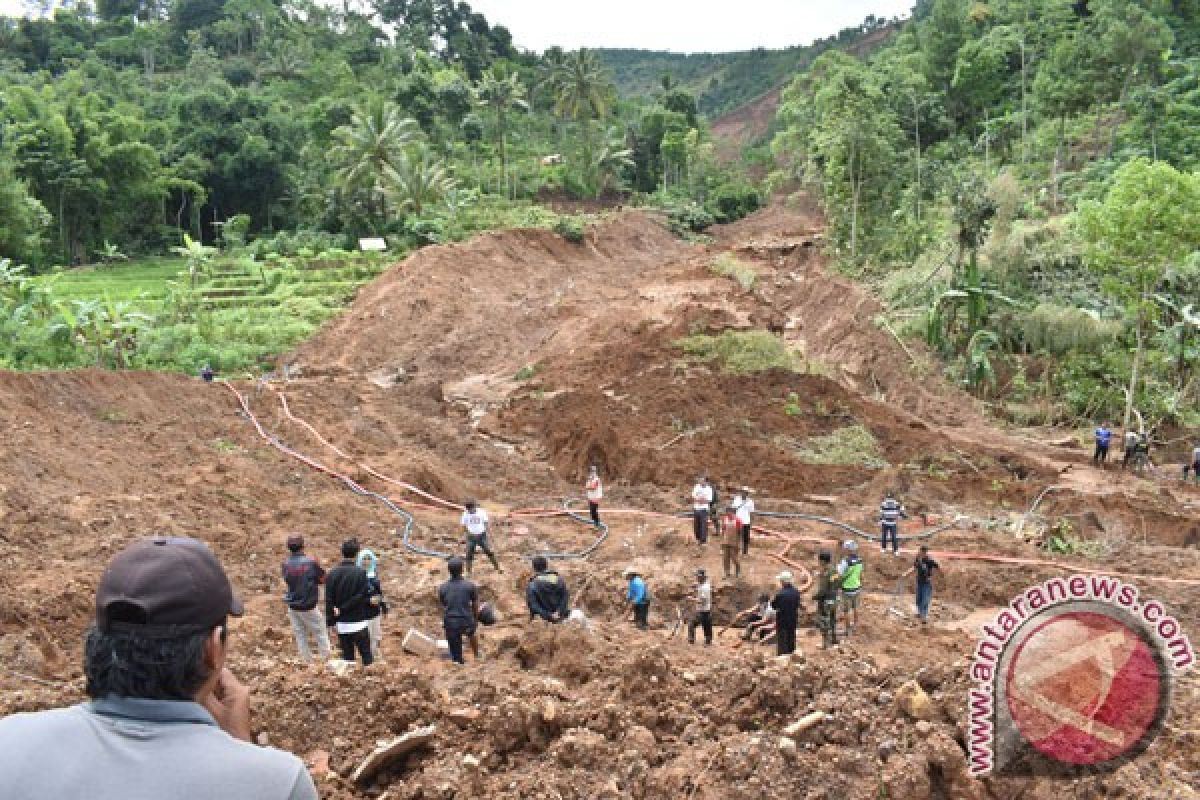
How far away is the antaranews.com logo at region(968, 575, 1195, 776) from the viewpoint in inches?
175

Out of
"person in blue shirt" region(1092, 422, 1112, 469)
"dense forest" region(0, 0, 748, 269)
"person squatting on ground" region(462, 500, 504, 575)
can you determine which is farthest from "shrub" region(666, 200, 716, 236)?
"person squatting on ground" region(462, 500, 504, 575)

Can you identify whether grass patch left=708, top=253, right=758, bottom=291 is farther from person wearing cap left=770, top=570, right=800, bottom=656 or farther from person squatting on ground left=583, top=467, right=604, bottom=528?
person wearing cap left=770, top=570, right=800, bottom=656

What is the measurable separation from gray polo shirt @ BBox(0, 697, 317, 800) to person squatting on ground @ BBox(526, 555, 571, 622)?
681 centimetres

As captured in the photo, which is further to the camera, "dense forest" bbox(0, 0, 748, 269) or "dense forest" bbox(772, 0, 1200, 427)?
"dense forest" bbox(0, 0, 748, 269)

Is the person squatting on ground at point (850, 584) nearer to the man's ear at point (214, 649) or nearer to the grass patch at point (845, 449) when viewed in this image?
the grass patch at point (845, 449)

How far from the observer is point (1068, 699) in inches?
179

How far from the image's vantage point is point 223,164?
41406 mm

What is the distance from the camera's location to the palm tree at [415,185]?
124ft

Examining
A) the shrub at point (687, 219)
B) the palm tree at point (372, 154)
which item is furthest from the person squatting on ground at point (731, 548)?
the shrub at point (687, 219)

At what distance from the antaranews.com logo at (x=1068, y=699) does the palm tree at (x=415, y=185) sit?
36.2 metres

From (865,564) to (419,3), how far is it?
8638 cm

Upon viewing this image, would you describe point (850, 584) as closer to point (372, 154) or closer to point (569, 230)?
point (569, 230)

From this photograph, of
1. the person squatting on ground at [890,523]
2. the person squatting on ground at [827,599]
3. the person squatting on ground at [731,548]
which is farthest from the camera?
the person squatting on ground at [890,523]

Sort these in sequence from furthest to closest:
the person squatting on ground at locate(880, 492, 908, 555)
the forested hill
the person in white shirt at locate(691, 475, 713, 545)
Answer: the forested hill < the person in white shirt at locate(691, 475, 713, 545) < the person squatting on ground at locate(880, 492, 908, 555)
